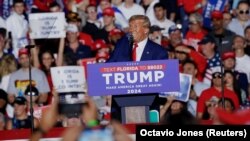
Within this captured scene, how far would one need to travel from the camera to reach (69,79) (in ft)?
61.9

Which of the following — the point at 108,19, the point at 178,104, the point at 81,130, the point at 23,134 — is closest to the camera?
the point at 81,130

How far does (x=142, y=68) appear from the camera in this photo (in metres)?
15.5

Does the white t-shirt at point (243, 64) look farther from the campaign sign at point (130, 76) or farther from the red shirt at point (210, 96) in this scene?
the campaign sign at point (130, 76)

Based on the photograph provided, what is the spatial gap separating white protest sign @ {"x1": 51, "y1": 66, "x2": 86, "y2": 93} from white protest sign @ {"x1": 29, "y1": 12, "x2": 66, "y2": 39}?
3.82 feet

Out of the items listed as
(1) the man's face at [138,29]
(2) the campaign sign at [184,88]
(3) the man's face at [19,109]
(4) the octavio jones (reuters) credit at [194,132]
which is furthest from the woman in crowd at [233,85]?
(4) the octavio jones (reuters) credit at [194,132]

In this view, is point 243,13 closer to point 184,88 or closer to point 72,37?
point 72,37

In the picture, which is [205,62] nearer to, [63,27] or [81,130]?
[63,27]

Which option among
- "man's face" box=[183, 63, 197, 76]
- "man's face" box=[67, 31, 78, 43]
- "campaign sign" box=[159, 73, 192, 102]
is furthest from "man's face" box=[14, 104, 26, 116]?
"man's face" box=[183, 63, 197, 76]

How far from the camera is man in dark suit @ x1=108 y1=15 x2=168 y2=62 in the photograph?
16109mm

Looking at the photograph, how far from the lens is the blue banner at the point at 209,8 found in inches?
845

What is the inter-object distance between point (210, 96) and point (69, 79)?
2.05 m

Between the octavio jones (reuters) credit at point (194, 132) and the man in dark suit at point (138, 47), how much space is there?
10.5 feet

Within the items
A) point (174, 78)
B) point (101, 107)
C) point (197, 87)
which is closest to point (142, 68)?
point (174, 78)

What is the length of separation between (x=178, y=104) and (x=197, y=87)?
5.29 ft
